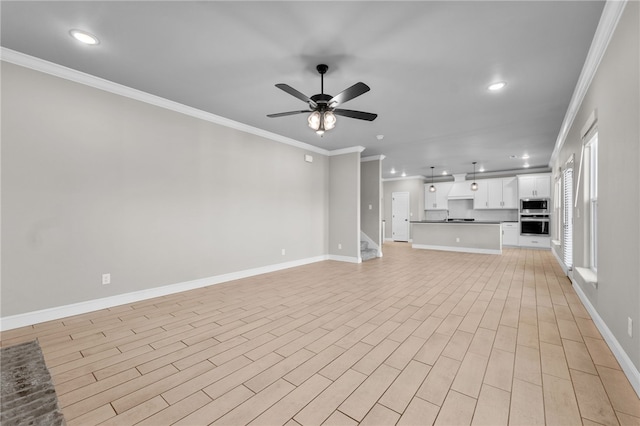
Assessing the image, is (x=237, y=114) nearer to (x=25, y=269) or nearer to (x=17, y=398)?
(x=25, y=269)

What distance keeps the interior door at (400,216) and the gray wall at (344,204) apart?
543 centimetres

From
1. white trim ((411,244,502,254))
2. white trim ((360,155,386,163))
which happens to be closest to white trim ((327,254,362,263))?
white trim ((360,155,386,163))

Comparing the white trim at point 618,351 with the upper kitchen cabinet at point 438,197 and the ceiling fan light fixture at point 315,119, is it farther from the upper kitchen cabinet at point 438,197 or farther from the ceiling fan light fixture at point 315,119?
the upper kitchen cabinet at point 438,197

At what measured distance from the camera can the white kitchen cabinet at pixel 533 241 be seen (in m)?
8.51

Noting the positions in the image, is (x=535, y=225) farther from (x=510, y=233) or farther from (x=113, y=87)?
(x=113, y=87)

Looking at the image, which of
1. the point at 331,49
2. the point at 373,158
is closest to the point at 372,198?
the point at 373,158

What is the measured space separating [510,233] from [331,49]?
9.47 m

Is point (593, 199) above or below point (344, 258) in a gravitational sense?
above

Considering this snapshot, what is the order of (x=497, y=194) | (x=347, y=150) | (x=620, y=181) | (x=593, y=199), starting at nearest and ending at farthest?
(x=620, y=181)
(x=593, y=199)
(x=347, y=150)
(x=497, y=194)

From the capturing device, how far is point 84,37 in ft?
8.13

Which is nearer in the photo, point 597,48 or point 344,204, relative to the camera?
point 597,48

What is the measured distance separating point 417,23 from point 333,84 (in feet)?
4.02

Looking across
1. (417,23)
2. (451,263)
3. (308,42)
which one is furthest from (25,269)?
(451,263)

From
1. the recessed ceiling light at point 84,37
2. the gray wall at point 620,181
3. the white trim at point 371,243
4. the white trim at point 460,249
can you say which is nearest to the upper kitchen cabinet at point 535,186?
the white trim at point 460,249
